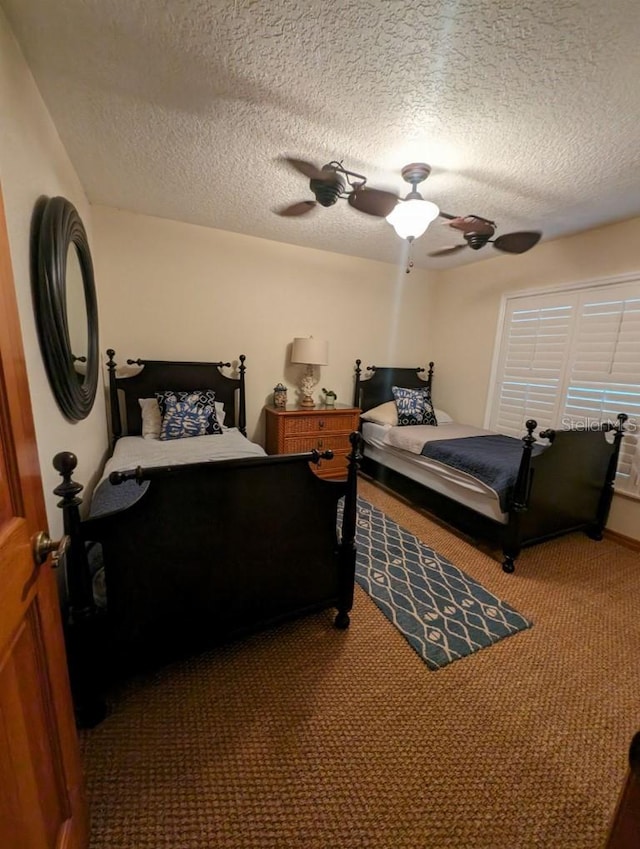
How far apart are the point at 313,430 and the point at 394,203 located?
209 centimetres

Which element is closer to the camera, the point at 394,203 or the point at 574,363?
the point at 394,203

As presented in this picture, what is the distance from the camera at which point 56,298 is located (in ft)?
4.97

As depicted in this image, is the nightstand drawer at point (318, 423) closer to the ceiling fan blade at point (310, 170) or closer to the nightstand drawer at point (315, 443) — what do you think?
the nightstand drawer at point (315, 443)

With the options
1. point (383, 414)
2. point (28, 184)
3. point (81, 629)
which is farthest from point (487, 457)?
point (28, 184)

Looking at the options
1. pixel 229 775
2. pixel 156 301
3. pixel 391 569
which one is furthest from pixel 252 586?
pixel 156 301

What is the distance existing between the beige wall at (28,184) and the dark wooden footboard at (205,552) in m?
0.51

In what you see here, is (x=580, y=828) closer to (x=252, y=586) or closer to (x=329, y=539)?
(x=329, y=539)

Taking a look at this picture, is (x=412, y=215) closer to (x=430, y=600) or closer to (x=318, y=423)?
(x=318, y=423)

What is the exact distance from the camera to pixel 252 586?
1467mm

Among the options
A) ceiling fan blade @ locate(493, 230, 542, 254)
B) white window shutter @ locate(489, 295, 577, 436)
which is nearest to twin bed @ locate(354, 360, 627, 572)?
white window shutter @ locate(489, 295, 577, 436)

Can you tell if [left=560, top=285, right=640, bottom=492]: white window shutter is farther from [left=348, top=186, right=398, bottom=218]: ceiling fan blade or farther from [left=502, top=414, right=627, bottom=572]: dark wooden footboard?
[left=348, top=186, right=398, bottom=218]: ceiling fan blade

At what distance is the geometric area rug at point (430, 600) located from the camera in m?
1.70

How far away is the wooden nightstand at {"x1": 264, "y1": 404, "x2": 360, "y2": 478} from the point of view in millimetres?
3303

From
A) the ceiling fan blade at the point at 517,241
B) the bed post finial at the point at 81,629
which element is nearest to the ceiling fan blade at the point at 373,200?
the ceiling fan blade at the point at 517,241
